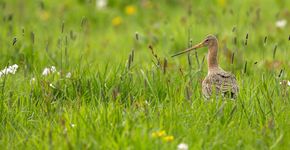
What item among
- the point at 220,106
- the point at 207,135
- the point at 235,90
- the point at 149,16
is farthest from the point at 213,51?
the point at 149,16

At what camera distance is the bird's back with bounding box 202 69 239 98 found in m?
5.45

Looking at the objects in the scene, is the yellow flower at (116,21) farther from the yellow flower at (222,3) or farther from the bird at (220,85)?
the bird at (220,85)

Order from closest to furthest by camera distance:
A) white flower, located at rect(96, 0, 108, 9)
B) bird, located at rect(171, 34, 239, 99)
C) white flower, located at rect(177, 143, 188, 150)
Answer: white flower, located at rect(177, 143, 188, 150)
bird, located at rect(171, 34, 239, 99)
white flower, located at rect(96, 0, 108, 9)

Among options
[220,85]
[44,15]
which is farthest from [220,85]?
[44,15]

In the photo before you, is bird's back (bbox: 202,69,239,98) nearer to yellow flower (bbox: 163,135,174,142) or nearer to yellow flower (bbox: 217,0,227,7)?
yellow flower (bbox: 163,135,174,142)

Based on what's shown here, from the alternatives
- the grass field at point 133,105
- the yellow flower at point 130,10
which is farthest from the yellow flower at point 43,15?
the grass field at point 133,105

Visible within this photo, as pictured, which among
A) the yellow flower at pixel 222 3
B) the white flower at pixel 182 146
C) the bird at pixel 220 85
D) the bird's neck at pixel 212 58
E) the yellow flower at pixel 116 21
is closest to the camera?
the white flower at pixel 182 146

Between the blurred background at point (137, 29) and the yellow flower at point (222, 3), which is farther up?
the yellow flower at point (222, 3)

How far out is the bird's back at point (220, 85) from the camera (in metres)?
5.45

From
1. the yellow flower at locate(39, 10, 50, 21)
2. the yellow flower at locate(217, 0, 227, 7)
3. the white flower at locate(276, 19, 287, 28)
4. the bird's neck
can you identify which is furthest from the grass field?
the yellow flower at locate(217, 0, 227, 7)

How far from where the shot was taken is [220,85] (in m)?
5.61

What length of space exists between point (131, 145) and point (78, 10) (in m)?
6.64

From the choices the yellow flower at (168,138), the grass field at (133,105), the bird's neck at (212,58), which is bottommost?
the yellow flower at (168,138)

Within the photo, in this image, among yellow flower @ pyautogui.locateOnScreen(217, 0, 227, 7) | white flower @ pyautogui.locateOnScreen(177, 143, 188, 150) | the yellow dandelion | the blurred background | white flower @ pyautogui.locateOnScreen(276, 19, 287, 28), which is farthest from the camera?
yellow flower @ pyautogui.locateOnScreen(217, 0, 227, 7)
